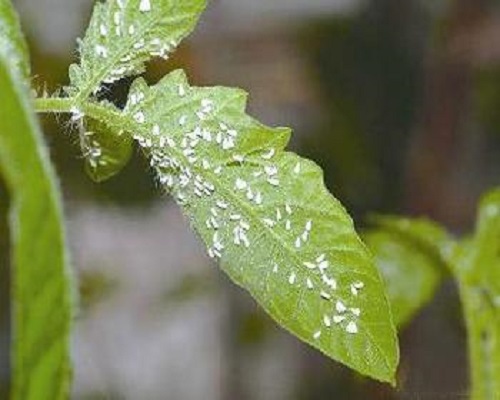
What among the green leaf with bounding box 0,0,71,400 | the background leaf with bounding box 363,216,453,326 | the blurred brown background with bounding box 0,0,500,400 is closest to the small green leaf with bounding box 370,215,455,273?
the background leaf with bounding box 363,216,453,326

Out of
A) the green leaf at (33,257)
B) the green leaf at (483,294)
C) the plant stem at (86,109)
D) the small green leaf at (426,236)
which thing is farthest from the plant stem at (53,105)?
the small green leaf at (426,236)

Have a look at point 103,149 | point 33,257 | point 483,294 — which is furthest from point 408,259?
point 33,257

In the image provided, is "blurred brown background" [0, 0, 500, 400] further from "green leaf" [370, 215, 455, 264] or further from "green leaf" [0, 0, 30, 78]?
"green leaf" [0, 0, 30, 78]

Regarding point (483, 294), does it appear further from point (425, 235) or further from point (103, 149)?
point (103, 149)

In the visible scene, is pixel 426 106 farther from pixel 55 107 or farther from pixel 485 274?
pixel 55 107

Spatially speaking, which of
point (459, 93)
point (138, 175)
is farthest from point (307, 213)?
point (138, 175)
